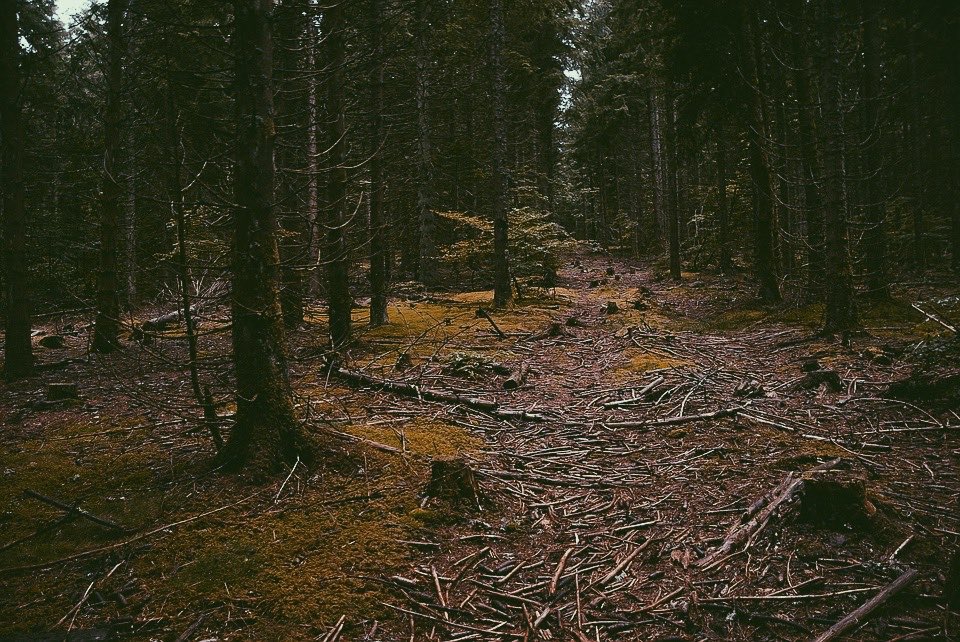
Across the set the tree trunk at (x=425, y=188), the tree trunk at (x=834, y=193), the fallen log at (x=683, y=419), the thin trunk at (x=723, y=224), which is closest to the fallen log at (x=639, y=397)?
the fallen log at (x=683, y=419)

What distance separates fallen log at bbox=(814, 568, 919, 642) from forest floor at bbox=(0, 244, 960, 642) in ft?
0.14

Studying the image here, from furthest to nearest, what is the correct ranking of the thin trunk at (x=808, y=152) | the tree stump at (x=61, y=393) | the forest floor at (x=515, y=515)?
1. the thin trunk at (x=808, y=152)
2. the tree stump at (x=61, y=393)
3. the forest floor at (x=515, y=515)

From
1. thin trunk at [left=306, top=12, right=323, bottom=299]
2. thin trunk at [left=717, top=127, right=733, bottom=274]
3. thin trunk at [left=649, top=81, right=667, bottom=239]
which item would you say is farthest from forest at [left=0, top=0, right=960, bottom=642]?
thin trunk at [left=649, top=81, right=667, bottom=239]

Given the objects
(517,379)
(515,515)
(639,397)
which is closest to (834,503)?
(515,515)

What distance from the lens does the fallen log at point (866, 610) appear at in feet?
8.98

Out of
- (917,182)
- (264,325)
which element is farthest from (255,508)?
(917,182)

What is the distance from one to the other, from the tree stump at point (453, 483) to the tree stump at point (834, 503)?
7.82 feet

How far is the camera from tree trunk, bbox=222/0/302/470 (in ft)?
14.3

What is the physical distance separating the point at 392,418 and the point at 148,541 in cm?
295

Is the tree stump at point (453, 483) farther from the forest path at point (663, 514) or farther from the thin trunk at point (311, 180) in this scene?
the thin trunk at point (311, 180)

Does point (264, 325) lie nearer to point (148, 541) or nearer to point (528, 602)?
point (148, 541)

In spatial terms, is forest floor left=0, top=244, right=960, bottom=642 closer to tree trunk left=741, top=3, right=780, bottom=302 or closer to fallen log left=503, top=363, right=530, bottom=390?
fallen log left=503, top=363, right=530, bottom=390

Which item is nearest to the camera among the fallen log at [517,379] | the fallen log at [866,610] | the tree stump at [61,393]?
the fallen log at [866,610]

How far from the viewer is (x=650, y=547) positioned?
385 cm
